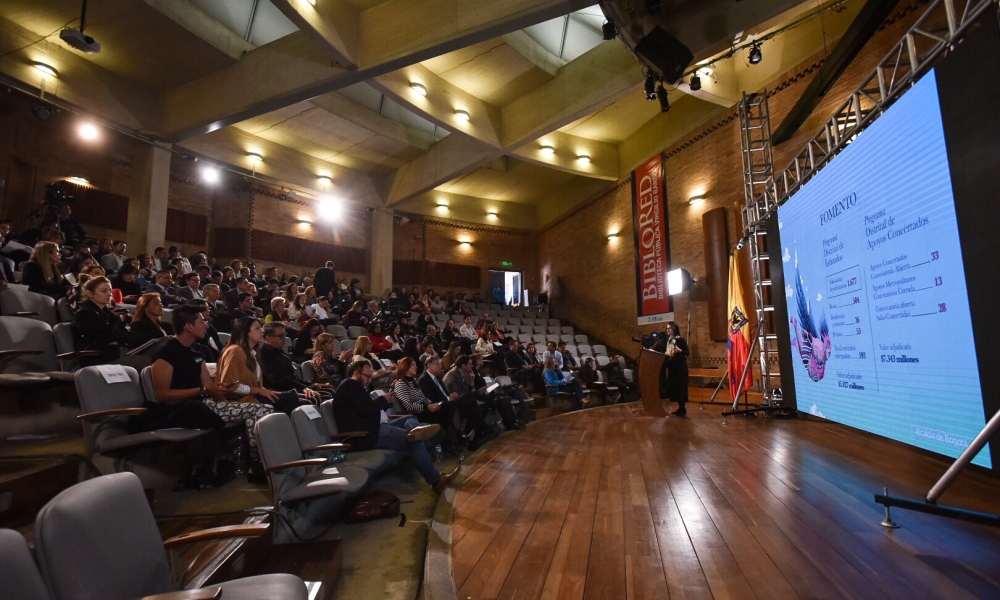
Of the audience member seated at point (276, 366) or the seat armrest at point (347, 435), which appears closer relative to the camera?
the seat armrest at point (347, 435)

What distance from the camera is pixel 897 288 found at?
2668 mm

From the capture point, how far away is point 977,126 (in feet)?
6.98

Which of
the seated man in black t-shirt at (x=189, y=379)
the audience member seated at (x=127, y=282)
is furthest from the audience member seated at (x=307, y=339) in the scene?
the seated man in black t-shirt at (x=189, y=379)

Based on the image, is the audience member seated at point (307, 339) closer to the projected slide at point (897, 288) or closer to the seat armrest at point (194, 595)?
the seat armrest at point (194, 595)

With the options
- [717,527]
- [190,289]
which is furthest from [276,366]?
[717,527]

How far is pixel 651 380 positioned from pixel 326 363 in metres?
4.08

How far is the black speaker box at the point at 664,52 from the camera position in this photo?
5105 mm

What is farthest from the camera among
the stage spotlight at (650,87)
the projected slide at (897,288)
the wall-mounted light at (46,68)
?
the wall-mounted light at (46,68)

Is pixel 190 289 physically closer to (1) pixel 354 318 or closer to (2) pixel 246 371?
(1) pixel 354 318

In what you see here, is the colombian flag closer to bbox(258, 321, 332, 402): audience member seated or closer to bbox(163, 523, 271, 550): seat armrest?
bbox(258, 321, 332, 402): audience member seated

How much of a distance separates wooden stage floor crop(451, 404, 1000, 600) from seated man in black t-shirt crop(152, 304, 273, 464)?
4.34 ft

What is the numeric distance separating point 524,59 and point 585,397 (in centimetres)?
592

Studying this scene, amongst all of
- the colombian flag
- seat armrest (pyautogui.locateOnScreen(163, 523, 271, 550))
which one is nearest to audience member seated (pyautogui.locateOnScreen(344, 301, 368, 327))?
the colombian flag

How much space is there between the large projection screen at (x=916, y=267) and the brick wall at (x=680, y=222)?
4.22 metres
